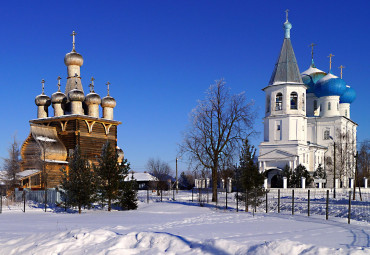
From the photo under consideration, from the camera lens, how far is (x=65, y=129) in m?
41.1

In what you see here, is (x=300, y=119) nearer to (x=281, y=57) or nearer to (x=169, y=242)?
(x=281, y=57)

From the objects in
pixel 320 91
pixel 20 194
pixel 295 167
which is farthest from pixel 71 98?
pixel 320 91

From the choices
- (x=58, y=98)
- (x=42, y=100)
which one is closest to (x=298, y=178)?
(x=58, y=98)

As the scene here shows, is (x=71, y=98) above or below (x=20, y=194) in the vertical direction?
above

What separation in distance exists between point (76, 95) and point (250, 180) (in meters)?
24.2

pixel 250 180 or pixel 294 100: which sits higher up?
pixel 294 100

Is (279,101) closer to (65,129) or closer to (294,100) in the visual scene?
(294,100)

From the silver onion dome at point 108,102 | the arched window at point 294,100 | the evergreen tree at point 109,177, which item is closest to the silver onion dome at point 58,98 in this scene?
the silver onion dome at point 108,102

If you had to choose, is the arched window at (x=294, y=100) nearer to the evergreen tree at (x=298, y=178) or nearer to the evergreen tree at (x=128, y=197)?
the evergreen tree at (x=298, y=178)

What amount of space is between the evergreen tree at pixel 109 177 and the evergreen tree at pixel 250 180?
587 centimetres

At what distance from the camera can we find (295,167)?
153 ft

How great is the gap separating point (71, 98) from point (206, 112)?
17.8 m

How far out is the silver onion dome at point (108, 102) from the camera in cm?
4441

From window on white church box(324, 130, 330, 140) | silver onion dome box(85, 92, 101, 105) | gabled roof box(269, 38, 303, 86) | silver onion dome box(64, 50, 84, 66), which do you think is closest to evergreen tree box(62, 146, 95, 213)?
silver onion dome box(85, 92, 101, 105)
